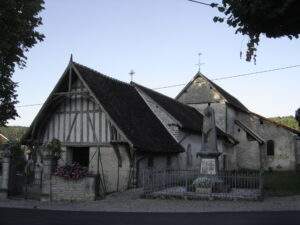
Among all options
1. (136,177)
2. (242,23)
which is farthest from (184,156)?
(242,23)

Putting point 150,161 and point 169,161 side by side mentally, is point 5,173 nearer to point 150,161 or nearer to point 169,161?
point 150,161

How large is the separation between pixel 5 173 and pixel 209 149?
29.0 ft

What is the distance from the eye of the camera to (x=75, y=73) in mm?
22391

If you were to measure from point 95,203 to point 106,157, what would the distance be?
5.53 metres

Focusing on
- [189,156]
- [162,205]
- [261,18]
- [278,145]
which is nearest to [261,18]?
[261,18]

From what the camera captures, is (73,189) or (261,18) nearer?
(261,18)

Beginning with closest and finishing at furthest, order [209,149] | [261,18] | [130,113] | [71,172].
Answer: [261,18] → [71,172] → [209,149] → [130,113]

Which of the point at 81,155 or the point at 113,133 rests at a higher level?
the point at 113,133

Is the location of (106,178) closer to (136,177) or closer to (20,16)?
(136,177)

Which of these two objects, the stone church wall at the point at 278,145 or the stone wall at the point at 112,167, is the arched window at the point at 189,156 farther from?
the stone church wall at the point at 278,145

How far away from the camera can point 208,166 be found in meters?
18.6

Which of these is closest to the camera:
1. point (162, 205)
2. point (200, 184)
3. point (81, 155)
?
point (162, 205)

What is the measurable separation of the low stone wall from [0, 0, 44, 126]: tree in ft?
22.7

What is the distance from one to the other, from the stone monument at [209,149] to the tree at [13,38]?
389 inches
